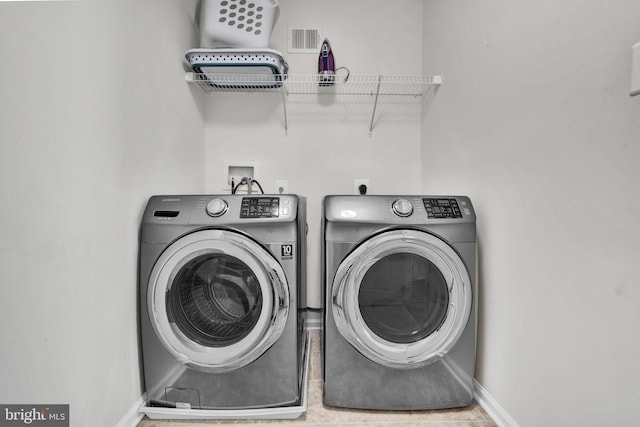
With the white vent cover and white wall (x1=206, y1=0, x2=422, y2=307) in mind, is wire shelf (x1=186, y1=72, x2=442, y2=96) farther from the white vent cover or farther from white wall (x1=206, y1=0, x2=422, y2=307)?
the white vent cover

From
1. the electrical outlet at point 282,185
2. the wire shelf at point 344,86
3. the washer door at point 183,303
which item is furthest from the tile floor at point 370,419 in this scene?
the wire shelf at point 344,86

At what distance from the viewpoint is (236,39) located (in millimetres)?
1604

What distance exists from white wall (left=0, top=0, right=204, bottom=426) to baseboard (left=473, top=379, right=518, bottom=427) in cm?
143

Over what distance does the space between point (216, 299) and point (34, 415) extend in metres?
0.61

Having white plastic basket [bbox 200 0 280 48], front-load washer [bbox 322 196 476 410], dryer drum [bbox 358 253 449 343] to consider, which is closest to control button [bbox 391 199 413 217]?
front-load washer [bbox 322 196 476 410]

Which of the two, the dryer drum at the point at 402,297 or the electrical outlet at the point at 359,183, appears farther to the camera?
the electrical outlet at the point at 359,183

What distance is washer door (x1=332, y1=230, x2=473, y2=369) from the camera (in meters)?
1.19

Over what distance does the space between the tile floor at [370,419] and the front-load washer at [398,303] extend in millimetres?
35

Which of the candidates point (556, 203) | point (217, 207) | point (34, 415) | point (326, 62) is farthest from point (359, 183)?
point (34, 415)

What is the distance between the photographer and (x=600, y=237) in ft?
2.53

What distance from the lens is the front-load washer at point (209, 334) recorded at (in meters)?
1.17

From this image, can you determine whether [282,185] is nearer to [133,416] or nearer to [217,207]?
[217,207]

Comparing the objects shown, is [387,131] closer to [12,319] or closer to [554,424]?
[554,424]

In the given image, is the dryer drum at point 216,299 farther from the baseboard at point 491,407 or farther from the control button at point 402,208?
the baseboard at point 491,407
